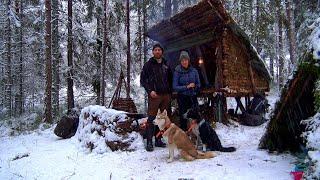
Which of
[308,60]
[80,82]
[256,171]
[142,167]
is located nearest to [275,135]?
[256,171]

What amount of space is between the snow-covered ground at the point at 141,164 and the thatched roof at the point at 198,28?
350 centimetres

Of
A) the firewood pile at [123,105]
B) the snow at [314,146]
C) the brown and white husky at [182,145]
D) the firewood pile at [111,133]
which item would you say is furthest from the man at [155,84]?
the snow at [314,146]

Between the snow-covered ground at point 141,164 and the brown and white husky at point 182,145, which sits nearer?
the snow-covered ground at point 141,164

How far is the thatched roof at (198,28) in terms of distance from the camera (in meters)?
10.4

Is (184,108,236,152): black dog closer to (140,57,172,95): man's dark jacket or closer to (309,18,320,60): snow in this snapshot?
(140,57,172,95): man's dark jacket

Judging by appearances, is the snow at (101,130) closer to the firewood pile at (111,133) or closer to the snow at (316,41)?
the firewood pile at (111,133)

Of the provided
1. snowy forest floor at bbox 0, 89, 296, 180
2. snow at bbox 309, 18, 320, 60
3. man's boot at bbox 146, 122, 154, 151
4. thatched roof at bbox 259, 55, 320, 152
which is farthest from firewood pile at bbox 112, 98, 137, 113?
snow at bbox 309, 18, 320, 60

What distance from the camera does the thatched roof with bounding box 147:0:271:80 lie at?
1037 centimetres

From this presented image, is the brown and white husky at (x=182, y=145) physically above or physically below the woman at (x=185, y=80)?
below

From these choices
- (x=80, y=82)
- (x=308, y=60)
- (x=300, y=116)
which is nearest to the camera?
(x=308, y=60)

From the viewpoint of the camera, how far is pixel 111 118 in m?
8.60

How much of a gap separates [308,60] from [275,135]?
2013mm

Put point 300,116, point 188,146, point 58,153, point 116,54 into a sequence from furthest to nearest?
1. point 116,54
2. point 58,153
3. point 188,146
4. point 300,116

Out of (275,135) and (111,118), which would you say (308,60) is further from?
(111,118)
